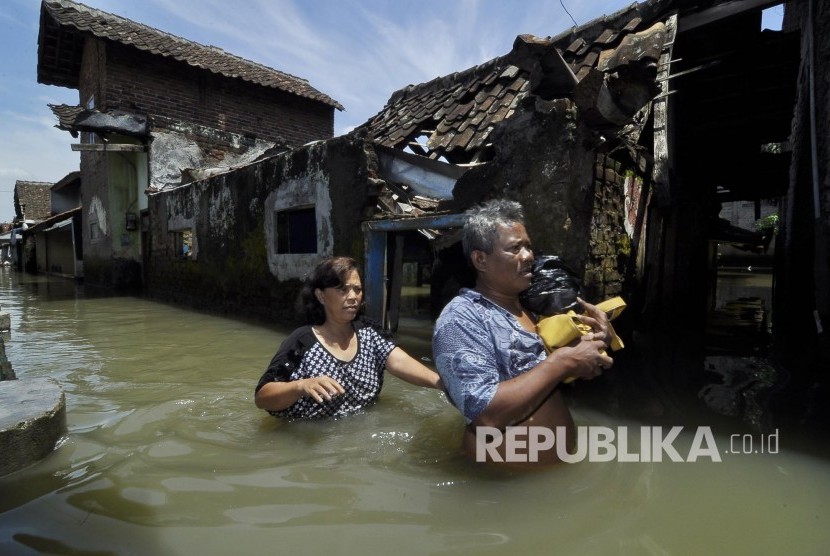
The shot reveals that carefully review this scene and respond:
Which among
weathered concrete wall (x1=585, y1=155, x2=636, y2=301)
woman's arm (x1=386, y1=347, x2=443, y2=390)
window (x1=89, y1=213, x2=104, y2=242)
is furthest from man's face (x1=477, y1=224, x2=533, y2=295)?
window (x1=89, y1=213, x2=104, y2=242)

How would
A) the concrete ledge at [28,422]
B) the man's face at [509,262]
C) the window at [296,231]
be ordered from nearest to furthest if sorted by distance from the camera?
1. the man's face at [509,262]
2. the concrete ledge at [28,422]
3. the window at [296,231]

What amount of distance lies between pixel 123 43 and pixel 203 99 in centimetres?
244

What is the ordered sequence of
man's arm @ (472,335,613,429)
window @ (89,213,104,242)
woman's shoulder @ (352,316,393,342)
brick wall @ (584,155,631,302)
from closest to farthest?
man's arm @ (472,335,613,429) → woman's shoulder @ (352,316,393,342) → brick wall @ (584,155,631,302) → window @ (89,213,104,242)

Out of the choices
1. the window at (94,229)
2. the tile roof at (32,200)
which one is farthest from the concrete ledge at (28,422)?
the tile roof at (32,200)

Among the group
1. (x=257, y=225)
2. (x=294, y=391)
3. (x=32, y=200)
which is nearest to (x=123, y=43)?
(x=257, y=225)

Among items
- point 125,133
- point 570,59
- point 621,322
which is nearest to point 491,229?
point 621,322

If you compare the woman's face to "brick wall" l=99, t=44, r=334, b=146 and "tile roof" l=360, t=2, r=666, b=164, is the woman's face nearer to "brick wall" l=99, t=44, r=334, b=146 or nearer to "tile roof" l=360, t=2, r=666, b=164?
"tile roof" l=360, t=2, r=666, b=164

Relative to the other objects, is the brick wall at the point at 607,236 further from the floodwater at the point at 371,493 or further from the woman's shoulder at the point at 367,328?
the woman's shoulder at the point at 367,328

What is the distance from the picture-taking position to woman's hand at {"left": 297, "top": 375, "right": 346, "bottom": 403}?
2.52 meters

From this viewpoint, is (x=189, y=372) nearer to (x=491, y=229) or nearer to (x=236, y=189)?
(x=491, y=229)

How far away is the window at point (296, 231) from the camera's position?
302 inches

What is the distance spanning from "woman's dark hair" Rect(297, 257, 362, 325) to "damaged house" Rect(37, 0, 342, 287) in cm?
922

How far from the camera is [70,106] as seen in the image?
46.2ft

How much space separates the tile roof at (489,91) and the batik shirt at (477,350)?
2.44m
